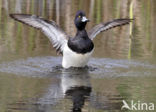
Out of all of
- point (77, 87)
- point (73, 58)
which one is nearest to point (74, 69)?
point (73, 58)

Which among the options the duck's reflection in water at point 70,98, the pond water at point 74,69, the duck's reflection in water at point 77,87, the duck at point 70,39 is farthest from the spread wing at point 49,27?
the duck's reflection in water at point 70,98

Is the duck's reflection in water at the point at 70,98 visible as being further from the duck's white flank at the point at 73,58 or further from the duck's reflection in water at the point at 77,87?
the duck's white flank at the point at 73,58

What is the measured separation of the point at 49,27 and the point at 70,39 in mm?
569

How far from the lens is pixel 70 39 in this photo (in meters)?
10.4

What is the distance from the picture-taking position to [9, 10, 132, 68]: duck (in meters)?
10.1

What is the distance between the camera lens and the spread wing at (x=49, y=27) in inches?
412

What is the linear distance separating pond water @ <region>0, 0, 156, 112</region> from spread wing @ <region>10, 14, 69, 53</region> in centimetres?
37

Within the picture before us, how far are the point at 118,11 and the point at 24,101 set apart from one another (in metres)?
9.23

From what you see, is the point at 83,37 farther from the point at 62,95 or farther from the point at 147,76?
the point at 62,95

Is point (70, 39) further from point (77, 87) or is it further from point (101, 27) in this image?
point (77, 87)

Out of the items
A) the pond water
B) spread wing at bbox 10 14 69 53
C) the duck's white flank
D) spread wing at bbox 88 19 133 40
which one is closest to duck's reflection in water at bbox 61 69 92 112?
the pond water

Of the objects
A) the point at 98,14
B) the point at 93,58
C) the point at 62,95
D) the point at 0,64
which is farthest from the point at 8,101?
the point at 98,14

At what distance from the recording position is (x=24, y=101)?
739cm

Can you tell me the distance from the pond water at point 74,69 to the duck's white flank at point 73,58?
0.54 feet
